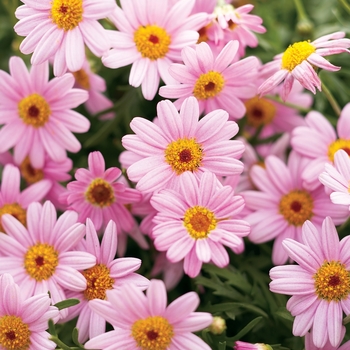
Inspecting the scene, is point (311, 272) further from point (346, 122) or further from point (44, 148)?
point (44, 148)

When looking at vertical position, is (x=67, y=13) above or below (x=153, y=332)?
above

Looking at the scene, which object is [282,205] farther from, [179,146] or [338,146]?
[179,146]

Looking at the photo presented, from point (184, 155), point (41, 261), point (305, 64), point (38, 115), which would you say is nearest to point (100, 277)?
point (41, 261)

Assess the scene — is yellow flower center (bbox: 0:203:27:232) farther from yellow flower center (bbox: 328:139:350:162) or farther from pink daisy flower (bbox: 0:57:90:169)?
yellow flower center (bbox: 328:139:350:162)

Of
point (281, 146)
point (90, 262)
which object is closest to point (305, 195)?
point (281, 146)

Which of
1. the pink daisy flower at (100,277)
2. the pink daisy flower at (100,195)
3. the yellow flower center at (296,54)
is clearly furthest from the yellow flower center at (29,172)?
the yellow flower center at (296,54)
